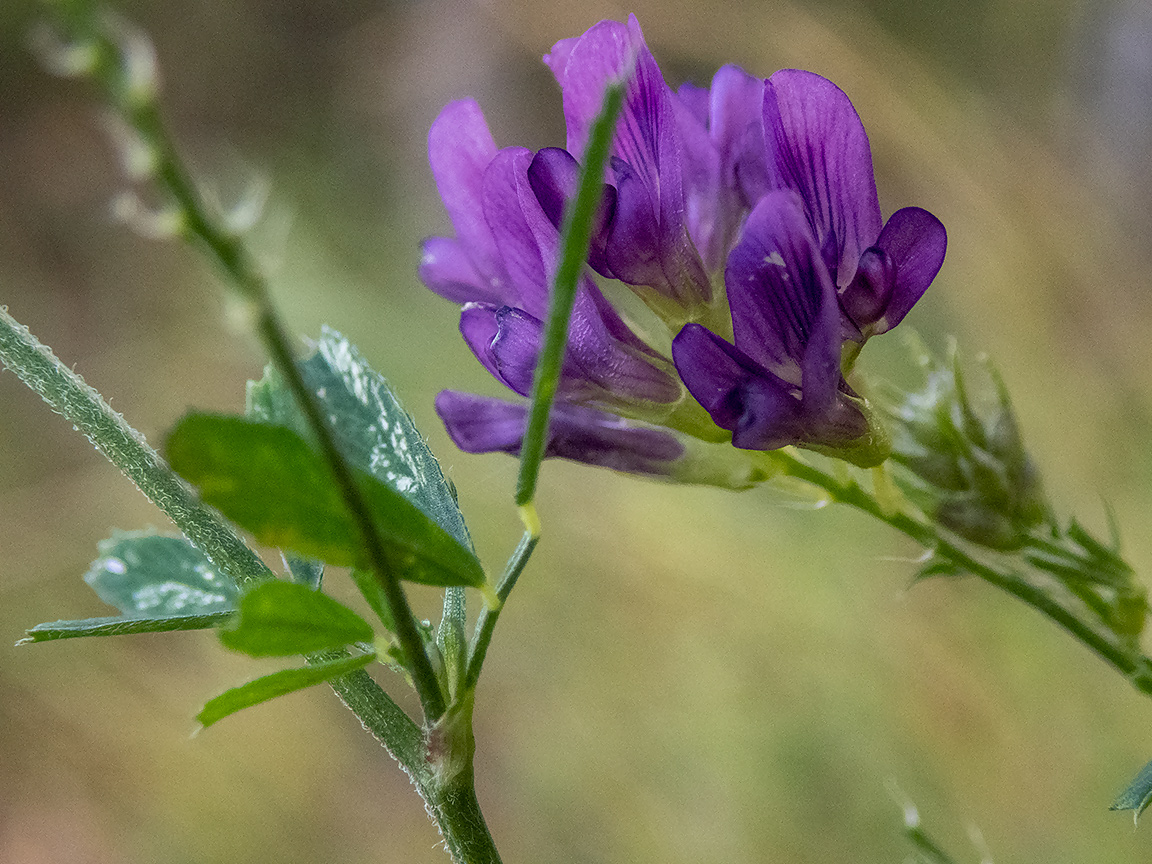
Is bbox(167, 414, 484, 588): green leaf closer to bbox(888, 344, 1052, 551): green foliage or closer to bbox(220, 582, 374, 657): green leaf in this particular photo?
bbox(220, 582, 374, 657): green leaf

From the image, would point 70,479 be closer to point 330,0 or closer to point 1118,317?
point 330,0

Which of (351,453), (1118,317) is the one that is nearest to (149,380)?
(1118,317)

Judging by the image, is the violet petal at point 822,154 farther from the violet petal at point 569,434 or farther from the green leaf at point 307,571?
the green leaf at point 307,571

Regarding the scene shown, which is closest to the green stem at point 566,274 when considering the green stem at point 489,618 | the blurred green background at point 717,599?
the green stem at point 489,618

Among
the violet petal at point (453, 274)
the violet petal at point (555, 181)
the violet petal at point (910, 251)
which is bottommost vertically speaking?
the violet petal at point (453, 274)

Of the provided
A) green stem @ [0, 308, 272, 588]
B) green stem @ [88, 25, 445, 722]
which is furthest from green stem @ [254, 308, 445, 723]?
green stem @ [0, 308, 272, 588]

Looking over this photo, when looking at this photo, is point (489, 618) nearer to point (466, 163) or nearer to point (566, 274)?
point (566, 274)

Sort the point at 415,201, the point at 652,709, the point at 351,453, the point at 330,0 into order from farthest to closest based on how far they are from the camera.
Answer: the point at 330,0 < the point at 415,201 < the point at 652,709 < the point at 351,453
